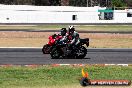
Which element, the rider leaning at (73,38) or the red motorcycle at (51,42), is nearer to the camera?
the rider leaning at (73,38)

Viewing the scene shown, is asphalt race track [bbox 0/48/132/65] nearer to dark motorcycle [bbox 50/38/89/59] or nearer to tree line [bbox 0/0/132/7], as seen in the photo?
dark motorcycle [bbox 50/38/89/59]

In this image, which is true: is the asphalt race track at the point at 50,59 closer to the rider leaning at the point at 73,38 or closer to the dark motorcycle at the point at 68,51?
the dark motorcycle at the point at 68,51

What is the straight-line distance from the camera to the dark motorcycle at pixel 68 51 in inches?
1021

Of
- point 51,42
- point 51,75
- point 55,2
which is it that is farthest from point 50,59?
point 55,2

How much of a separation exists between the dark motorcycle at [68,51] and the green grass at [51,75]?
4755 mm

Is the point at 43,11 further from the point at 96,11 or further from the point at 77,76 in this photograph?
the point at 77,76

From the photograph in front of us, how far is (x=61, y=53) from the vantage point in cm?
2608

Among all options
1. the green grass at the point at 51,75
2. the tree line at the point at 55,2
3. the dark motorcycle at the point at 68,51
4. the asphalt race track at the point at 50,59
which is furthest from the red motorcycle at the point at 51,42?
the tree line at the point at 55,2

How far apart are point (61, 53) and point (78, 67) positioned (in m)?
4.97

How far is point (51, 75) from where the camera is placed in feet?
60.1

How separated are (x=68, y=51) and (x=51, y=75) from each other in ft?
25.4

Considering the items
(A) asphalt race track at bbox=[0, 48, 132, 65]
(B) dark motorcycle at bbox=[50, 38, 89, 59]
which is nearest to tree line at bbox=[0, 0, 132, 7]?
(A) asphalt race track at bbox=[0, 48, 132, 65]

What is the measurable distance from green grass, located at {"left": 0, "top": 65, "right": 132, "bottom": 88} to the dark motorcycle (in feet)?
15.6

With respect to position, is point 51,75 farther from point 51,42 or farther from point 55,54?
point 51,42
